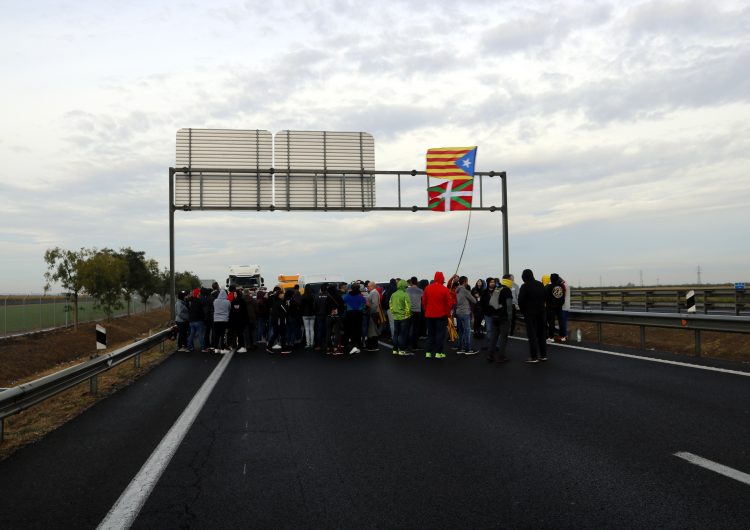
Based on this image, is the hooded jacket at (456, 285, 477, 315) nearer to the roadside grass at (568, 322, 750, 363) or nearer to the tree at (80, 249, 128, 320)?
the roadside grass at (568, 322, 750, 363)

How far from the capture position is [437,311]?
1542 cm

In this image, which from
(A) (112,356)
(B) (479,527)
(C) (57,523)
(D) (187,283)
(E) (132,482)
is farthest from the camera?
(D) (187,283)

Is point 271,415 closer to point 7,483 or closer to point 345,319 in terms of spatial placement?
point 7,483

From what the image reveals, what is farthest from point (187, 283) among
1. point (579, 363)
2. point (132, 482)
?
point (132, 482)

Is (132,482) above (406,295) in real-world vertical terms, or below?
below

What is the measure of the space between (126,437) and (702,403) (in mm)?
6750

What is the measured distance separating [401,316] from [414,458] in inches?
423

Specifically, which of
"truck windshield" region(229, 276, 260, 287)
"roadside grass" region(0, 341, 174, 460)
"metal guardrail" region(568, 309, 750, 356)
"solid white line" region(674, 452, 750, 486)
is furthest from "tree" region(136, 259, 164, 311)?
"solid white line" region(674, 452, 750, 486)

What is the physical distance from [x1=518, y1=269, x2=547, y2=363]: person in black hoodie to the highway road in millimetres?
2739

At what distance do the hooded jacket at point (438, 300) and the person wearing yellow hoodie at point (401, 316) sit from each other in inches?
45.9

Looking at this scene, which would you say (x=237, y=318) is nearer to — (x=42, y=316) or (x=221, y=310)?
(x=221, y=310)

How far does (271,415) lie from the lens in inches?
328

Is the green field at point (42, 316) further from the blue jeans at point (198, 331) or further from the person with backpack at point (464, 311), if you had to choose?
the person with backpack at point (464, 311)

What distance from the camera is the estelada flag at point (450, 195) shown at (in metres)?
27.2
